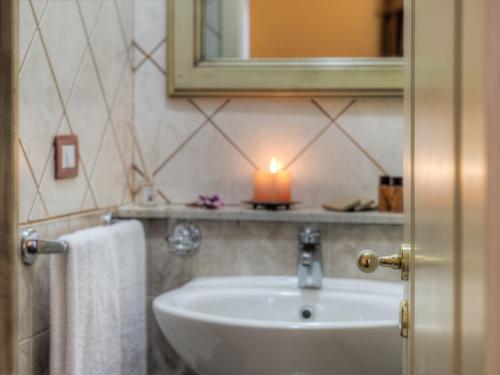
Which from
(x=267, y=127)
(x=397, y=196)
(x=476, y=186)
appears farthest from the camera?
(x=267, y=127)

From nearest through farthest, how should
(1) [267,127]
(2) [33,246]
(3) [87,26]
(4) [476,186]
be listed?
(4) [476,186], (2) [33,246], (3) [87,26], (1) [267,127]

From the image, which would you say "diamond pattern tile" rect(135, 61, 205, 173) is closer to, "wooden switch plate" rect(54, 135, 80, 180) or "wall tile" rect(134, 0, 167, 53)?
"wall tile" rect(134, 0, 167, 53)

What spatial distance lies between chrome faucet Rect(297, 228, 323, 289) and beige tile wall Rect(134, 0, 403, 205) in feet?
0.52

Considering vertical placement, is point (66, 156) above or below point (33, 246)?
above

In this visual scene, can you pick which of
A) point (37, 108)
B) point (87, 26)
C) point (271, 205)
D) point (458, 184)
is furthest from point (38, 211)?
point (458, 184)

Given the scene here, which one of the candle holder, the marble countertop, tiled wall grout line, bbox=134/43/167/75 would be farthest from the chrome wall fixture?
tiled wall grout line, bbox=134/43/167/75

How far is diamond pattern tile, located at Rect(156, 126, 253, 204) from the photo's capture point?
5.23 feet

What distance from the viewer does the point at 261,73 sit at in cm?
156

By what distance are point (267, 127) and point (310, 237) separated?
0.30 meters

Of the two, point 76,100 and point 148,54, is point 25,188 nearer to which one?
point 76,100

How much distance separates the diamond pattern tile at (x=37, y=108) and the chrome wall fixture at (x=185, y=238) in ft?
1.34

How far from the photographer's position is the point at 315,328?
3.81 ft

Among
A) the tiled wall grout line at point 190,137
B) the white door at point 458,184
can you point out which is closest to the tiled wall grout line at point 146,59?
the tiled wall grout line at point 190,137

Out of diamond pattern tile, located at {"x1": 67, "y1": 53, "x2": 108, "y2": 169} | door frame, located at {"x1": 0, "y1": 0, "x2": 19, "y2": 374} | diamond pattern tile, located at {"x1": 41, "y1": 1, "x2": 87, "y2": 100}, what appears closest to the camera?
door frame, located at {"x1": 0, "y1": 0, "x2": 19, "y2": 374}
